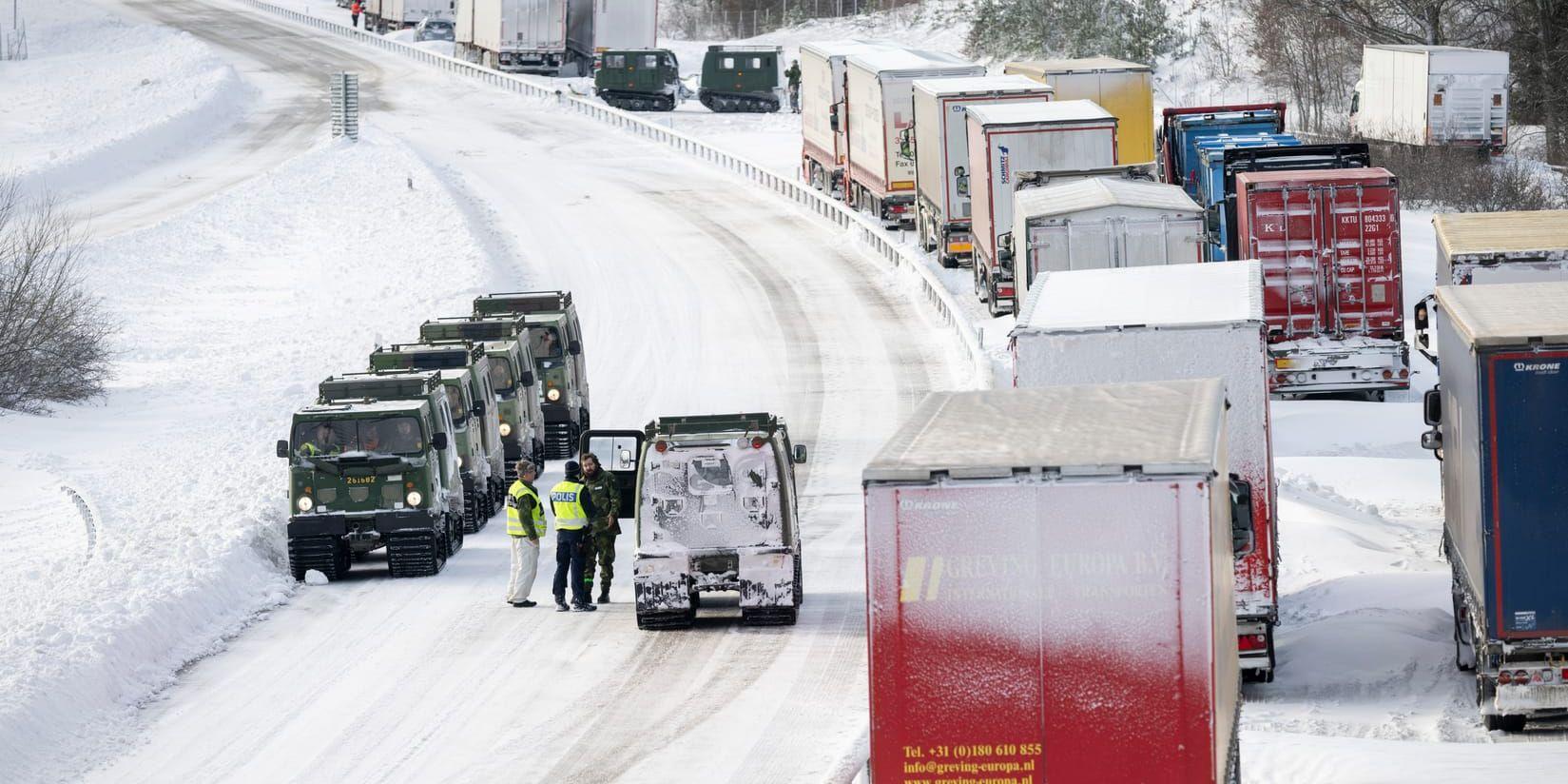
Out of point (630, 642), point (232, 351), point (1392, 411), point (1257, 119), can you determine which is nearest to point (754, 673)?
point (630, 642)

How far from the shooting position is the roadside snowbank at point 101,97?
2621 inches

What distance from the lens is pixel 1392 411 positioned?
2722cm

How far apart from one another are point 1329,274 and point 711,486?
12.6 m

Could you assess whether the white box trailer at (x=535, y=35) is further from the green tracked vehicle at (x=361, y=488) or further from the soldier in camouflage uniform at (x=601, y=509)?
the soldier in camouflage uniform at (x=601, y=509)

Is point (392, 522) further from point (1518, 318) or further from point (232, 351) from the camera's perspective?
point (232, 351)

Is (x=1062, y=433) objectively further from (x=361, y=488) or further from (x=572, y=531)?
(x=361, y=488)

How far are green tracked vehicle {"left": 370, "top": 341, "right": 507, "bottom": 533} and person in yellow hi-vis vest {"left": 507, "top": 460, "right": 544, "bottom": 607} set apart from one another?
3.72 m

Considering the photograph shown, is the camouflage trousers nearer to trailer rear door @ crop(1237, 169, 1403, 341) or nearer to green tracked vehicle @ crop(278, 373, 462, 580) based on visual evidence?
green tracked vehicle @ crop(278, 373, 462, 580)

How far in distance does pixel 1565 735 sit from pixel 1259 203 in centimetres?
1396

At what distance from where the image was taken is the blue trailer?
134 ft

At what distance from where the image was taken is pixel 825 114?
4994 cm

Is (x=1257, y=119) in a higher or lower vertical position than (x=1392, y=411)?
higher

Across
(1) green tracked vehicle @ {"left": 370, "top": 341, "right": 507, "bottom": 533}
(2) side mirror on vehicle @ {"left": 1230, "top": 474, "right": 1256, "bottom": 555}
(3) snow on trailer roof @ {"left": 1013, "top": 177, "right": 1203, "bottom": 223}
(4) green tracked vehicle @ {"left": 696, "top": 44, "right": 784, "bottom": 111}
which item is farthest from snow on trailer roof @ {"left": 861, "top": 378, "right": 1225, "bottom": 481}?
(4) green tracked vehicle @ {"left": 696, "top": 44, "right": 784, "bottom": 111}

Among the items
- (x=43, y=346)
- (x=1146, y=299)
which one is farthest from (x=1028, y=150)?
(x=1146, y=299)
